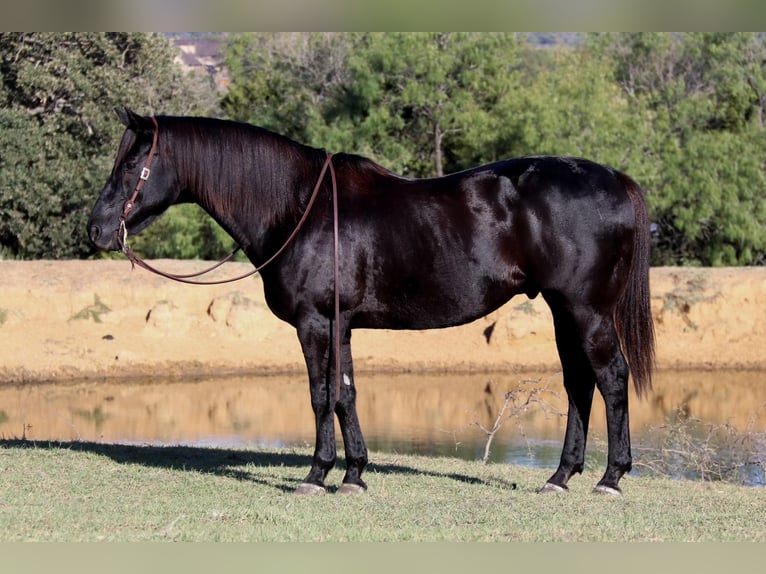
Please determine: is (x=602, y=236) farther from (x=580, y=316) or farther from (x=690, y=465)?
(x=690, y=465)

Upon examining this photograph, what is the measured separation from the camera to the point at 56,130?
88.9 ft

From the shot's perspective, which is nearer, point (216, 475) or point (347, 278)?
point (347, 278)

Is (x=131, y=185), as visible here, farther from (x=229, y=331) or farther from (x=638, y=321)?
(x=229, y=331)

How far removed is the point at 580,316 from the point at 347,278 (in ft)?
5.11

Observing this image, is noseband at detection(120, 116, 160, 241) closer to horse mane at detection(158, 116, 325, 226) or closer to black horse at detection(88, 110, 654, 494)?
black horse at detection(88, 110, 654, 494)

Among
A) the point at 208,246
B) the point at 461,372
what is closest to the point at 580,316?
the point at 461,372

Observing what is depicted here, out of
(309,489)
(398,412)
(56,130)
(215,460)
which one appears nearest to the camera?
(309,489)

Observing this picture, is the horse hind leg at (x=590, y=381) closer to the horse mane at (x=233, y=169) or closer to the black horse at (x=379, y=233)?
the black horse at (x=379, y=233)

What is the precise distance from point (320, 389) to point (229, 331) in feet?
52.1

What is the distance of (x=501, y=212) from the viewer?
6848mm

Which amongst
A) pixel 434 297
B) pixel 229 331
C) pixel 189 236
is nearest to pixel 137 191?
pixel 434 297

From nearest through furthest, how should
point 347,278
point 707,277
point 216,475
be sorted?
1. point 347,278
2. point 216,475
3. point 707,277

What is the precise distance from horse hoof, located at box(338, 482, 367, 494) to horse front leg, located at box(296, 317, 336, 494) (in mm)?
122

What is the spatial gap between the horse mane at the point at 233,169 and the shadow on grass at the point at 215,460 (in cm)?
197
